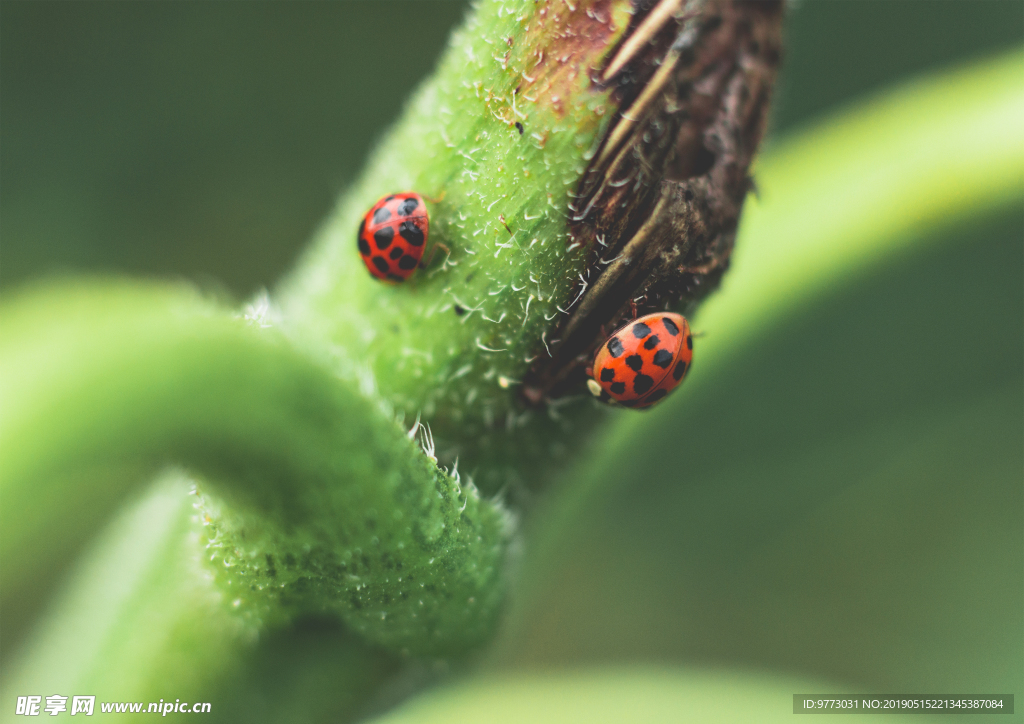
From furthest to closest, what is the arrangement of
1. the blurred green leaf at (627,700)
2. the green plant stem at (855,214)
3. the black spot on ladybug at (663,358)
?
the green plant stem at (855,214) < the blurred green leaf at (627,700) < the black spot on ladybug at (663,358)

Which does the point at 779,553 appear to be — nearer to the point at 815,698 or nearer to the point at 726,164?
the point at 815,698

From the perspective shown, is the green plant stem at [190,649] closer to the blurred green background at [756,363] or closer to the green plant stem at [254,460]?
the green plant stem at [254,460]

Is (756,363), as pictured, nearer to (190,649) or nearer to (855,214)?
(855,214)

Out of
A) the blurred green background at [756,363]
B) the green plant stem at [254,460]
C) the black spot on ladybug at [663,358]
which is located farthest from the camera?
the blurred green background at [756,363]

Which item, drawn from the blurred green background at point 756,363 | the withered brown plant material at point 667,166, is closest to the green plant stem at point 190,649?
the withered brown plant material at point 667,166

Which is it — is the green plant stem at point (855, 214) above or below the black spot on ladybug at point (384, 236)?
above

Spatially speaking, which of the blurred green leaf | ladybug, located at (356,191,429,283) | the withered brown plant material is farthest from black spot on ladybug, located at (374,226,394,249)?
the blurred green leaf

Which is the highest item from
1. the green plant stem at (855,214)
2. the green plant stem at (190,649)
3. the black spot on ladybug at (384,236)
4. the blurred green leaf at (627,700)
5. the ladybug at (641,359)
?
the green plant stem at (855,214)
